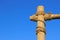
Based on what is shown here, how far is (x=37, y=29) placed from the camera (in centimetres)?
746

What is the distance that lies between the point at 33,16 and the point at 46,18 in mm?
496

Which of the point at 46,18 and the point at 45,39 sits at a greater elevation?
the point at 46,18

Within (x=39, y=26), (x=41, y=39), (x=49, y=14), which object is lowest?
(x=41, y=39)

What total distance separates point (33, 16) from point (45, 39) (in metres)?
1.04

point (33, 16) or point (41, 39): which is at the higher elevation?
point (33, 16)

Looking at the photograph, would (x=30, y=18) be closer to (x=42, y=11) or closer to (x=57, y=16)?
(x=42, y=11)

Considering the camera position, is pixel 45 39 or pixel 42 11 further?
pixel 42 11

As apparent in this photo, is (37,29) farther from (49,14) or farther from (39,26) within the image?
(49,14)

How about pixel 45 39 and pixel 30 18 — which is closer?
pixel 45 39

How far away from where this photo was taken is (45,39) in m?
7.30

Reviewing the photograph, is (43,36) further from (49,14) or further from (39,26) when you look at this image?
(49,14)

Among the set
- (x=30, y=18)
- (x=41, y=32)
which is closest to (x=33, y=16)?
(x=30, y=18)

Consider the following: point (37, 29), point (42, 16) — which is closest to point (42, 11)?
point (42, 16)

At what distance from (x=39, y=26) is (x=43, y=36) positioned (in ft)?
1.39
